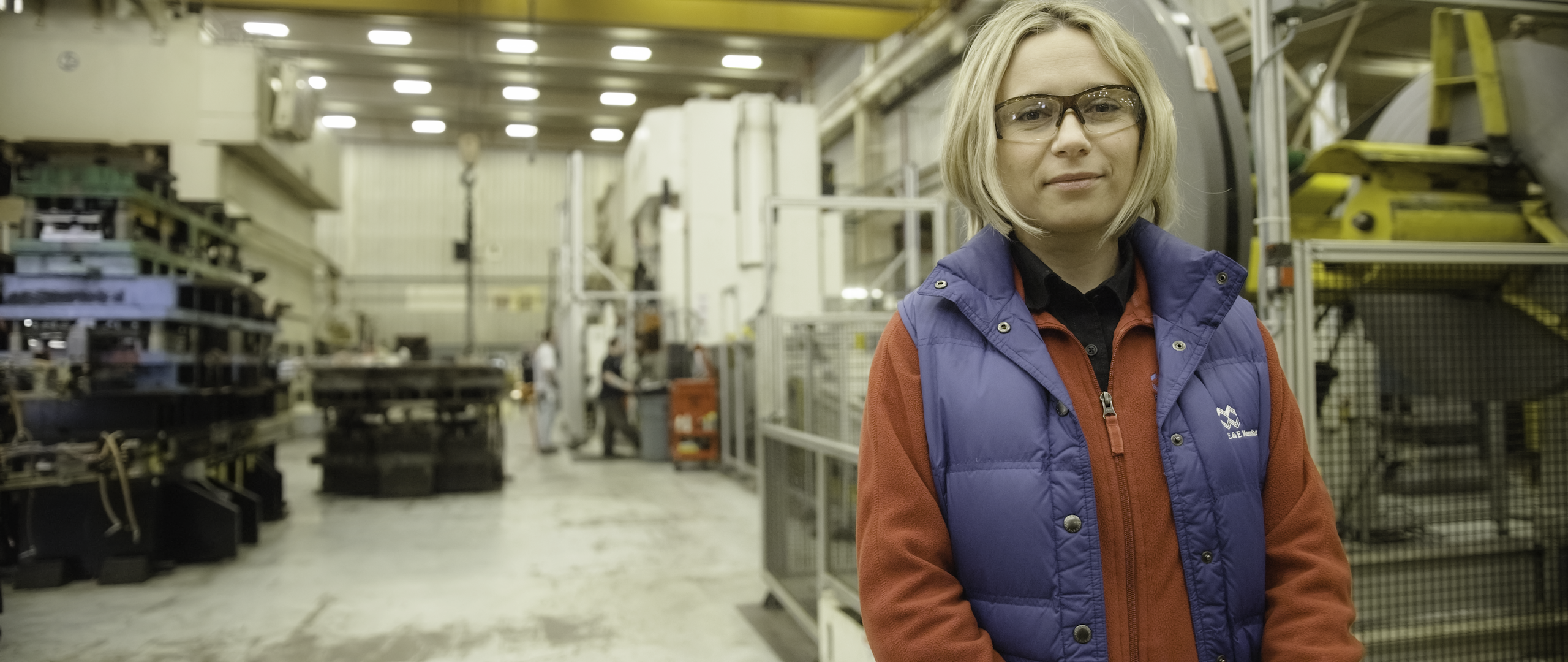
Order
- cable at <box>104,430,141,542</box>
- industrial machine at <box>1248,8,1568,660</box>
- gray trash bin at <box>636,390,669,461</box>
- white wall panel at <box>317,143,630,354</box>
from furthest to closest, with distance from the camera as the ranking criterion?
white wall panel at <box>317,143,630,354</box>
gray trash bin at <box>636,390,669,461</box>
cable at <box>104,430,141,542</box>
industrial machine at <box>1248,8,1568,660</box>

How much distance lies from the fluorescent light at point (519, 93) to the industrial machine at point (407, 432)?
49.9 ft

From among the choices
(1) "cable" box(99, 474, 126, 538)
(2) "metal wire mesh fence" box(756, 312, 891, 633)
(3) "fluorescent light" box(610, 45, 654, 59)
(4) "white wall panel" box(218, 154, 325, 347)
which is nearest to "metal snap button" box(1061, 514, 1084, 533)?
(2) "metal wire mesh fence" box(756, 312, 891, 633)

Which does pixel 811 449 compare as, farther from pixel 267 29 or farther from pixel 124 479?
pixel 267 29

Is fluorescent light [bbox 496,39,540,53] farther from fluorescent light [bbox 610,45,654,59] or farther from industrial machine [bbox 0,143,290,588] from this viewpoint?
industrial machine [bbox 0,143,290,588]

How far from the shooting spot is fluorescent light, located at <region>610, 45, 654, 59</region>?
1891 cm

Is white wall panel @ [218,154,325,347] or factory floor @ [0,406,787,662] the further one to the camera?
white wall panel @ [218,154,325,347]

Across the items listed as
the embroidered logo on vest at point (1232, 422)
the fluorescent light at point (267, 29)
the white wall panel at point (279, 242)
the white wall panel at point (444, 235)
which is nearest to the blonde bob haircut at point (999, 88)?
the embroidered logo on vest at point (1232, 422)

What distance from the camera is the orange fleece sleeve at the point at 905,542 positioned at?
3.53ft

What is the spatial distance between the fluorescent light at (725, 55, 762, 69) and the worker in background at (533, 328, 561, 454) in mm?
9882

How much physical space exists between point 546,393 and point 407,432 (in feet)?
11.1

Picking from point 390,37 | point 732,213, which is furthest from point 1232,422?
point 390,37

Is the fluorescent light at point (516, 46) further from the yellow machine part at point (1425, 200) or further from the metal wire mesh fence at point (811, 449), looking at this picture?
the yellow machine part at point (1425, 200)

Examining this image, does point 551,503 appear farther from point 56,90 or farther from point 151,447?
point 56,90

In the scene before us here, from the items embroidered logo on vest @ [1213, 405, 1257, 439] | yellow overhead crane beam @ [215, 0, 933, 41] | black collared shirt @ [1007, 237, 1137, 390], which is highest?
yellow overhead crane beam @ [215, 0, 933, 41]
